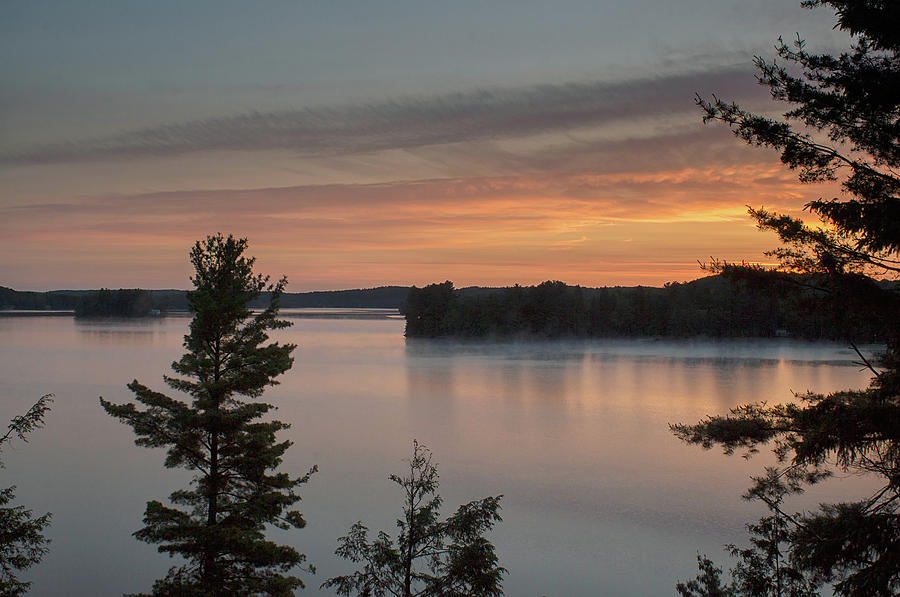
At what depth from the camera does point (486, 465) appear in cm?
2294

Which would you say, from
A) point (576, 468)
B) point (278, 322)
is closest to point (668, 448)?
point (576, 468)

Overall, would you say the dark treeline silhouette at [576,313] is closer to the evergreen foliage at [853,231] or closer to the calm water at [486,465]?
the calm water at [486,465]

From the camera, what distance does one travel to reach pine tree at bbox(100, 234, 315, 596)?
10.0 m

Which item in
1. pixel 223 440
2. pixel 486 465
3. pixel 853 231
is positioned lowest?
pixel 486 465

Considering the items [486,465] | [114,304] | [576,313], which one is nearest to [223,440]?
[486,465]

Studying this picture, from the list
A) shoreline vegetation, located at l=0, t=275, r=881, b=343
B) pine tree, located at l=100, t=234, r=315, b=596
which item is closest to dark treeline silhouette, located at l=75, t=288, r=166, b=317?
shoreline vegetation, located at l=0, t=275, r=881, b=343

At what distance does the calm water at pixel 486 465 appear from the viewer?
47.9 feet

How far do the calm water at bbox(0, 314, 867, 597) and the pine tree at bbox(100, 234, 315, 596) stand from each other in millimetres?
3835

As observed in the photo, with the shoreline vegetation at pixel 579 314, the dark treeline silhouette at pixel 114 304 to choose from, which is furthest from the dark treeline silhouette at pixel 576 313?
the dark treeline silhouette at pixel 114 304

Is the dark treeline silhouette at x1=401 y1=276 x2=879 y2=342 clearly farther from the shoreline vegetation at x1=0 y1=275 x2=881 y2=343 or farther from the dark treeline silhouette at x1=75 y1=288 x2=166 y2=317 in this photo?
the dark treeline silhouette at x1=75 y1=288 x2=166 y2=317

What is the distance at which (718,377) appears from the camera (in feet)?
166

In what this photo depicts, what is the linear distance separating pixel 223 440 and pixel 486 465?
524 inches

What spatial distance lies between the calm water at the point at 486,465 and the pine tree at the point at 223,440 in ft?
12.6

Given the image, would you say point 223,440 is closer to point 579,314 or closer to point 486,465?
point 486,465
